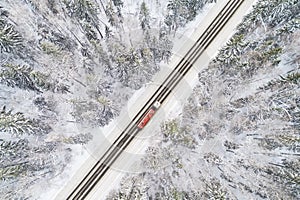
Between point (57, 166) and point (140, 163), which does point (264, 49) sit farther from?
point (57, 166)

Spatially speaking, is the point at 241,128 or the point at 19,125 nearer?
the point at 19,125

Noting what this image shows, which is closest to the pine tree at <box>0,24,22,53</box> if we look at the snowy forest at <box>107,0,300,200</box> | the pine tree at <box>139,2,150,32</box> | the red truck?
the pine tree at <box>139,2,150,32</box>

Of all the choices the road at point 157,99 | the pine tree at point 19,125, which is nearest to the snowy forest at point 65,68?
the pine tree at point 19,125

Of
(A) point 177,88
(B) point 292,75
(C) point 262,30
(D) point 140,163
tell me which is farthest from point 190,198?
(C) point 262,30

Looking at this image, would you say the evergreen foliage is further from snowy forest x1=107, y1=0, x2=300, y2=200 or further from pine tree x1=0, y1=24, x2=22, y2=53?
snowy forest x1=107, y1=0, x2=300, y2=200

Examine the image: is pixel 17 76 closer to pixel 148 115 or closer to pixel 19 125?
pixel 19 125

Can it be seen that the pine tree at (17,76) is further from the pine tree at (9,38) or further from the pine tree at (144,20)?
the pine tree at (144,20)

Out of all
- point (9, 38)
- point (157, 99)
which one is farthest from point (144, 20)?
point (9, 38)
